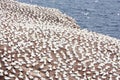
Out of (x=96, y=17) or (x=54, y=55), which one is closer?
(x=54, y=55)

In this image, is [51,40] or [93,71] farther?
[51,40]

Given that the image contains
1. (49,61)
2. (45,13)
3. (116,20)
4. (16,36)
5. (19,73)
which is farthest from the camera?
(116,20)

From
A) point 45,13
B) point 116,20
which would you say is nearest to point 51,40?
point 45,13

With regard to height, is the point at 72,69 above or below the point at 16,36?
below

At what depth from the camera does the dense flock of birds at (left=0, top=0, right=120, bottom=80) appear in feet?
81.7

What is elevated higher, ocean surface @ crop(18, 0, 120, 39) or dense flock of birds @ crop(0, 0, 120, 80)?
ocean surface @ crop(18, 0, 120, 39)

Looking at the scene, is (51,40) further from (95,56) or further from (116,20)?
(116,20)

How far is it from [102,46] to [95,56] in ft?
10.7

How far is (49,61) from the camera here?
88.0 feet

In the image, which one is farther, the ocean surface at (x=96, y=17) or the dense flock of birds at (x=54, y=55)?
the ocean surface at (x=96, y=17)

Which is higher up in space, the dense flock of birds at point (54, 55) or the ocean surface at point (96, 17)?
the ocean surface at point (96, 17)

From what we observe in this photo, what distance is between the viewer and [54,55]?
28078mm

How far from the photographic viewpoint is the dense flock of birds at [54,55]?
81.7 feet

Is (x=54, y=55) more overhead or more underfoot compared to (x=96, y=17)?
more underfoot
